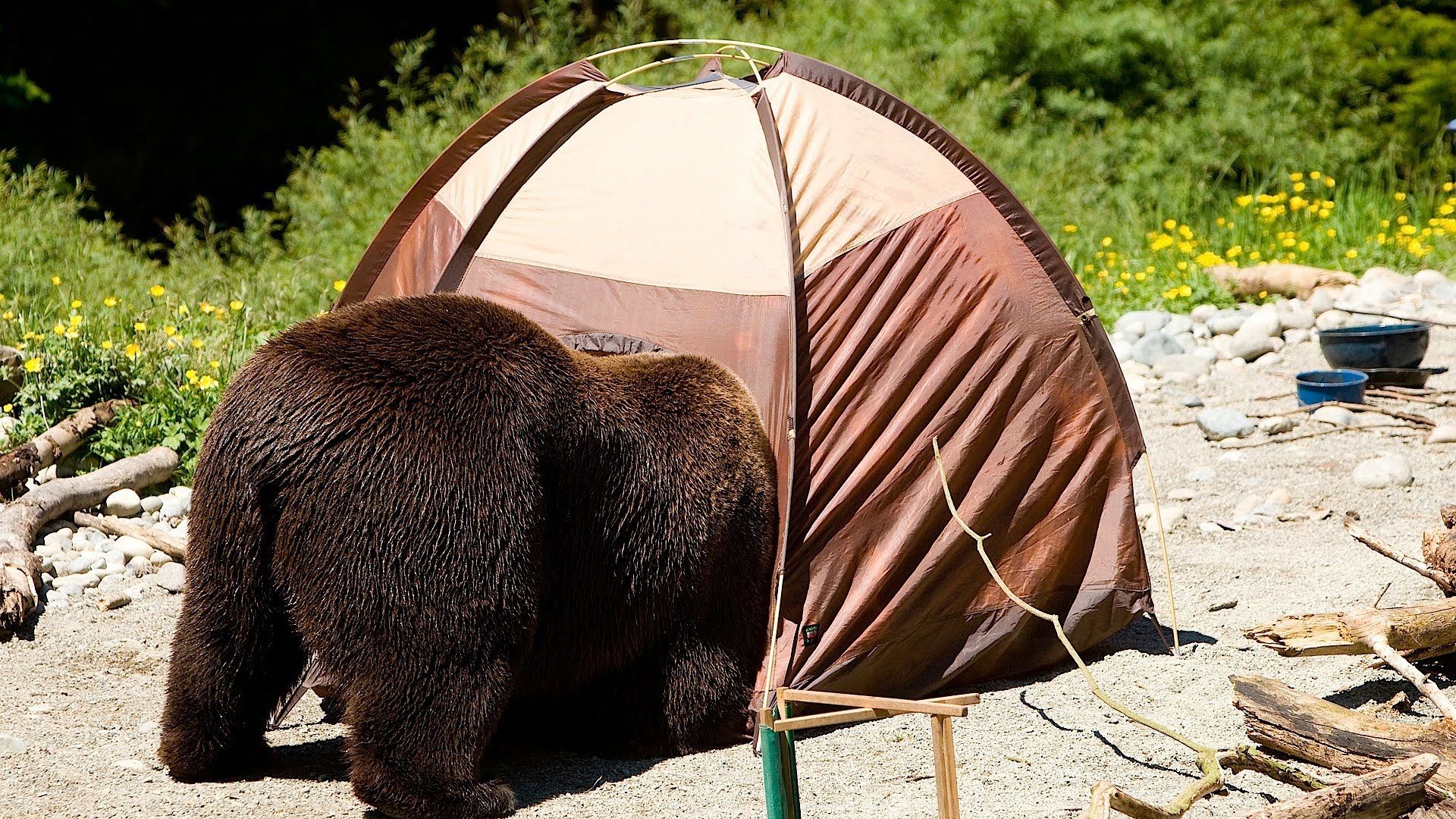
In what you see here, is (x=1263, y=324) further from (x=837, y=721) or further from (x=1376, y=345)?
(x=837, y=721)

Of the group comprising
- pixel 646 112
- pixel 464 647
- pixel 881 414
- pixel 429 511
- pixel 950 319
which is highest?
pixel 646 112

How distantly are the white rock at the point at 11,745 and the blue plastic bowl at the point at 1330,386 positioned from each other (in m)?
5.86

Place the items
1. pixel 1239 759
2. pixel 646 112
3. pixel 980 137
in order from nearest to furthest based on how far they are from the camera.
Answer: pixel 1239 759 < pixel 646 112 < pixel 980 137

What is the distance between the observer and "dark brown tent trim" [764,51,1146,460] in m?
3.87

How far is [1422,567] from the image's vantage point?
346cm

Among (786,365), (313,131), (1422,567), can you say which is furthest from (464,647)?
(313,131)

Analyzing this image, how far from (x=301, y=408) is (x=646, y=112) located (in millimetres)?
1641

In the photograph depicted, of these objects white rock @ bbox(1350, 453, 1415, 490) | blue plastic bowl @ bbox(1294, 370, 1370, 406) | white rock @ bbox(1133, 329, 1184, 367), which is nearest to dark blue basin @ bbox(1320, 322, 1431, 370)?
blue plastic bowl @ bbox(1294, 370, 1370, 406)

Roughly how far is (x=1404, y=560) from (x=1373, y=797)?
1184 millimetres

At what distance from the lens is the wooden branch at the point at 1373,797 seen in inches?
93.1

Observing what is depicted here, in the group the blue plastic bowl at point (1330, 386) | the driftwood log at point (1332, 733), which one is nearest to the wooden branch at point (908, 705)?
the driftwood log at point (1332, 733)

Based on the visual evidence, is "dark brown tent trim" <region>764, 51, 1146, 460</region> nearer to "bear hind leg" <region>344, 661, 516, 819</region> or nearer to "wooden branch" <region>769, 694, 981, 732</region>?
"wooden branch" <region>769, 694, 981, 732</region>

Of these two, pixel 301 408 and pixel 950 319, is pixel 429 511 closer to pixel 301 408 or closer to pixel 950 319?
pixel 301 408

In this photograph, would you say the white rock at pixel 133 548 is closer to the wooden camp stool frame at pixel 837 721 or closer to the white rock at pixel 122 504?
the white rock at pixel 122 504
